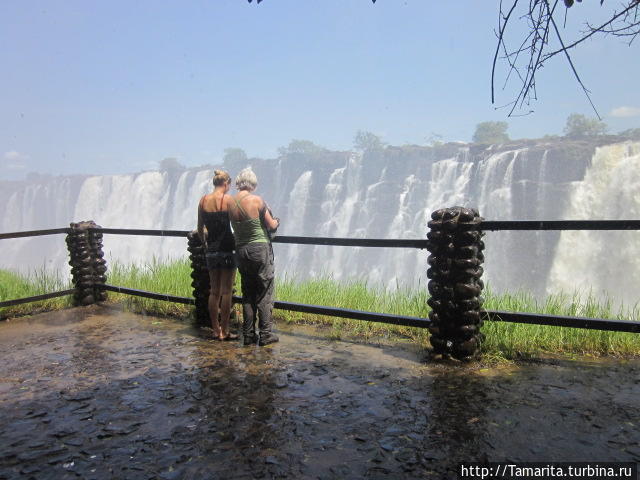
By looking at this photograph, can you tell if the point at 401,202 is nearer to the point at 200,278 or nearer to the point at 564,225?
the point at 200,278

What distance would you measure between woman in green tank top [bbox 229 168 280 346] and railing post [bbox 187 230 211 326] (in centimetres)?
114

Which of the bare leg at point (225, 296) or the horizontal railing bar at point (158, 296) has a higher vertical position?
the bare leg at point (225, 296)

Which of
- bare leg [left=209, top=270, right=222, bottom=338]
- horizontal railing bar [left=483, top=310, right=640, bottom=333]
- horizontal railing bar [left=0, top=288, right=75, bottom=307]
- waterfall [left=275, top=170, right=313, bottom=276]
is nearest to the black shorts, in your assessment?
bare leg [left=209, top=270, right=222, bottom=338]

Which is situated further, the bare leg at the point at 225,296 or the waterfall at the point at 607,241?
the waterfall at the point at 607,241

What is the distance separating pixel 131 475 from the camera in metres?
2.56

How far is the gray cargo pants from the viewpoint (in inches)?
191

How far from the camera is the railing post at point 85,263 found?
291 inches

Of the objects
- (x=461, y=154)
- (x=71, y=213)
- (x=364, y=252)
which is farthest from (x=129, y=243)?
(x=461, y=154)

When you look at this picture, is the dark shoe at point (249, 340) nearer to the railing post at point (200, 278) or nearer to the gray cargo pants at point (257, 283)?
the gray cargo pants at point (257, 283)

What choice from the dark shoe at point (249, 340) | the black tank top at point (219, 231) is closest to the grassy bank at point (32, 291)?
the black tank top at point (219, 231)

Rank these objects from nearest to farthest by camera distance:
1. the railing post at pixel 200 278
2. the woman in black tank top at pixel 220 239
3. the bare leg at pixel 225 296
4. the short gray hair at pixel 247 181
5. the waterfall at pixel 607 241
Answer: the short gray hair at pixel 247 181
the woman in black tank top at pixel 220 239
the bare leg at pixel 225 296
the railing post at pixel 200 278
the waterfall at pixel 607 241

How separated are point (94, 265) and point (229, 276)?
328 centimetres

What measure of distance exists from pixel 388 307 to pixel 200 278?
92.9 inches

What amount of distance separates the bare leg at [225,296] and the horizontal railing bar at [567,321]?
2571 millimetres
